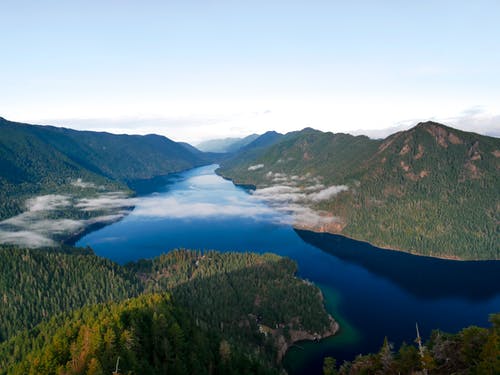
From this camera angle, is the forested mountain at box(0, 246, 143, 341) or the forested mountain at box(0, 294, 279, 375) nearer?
the forested mountain at box(0, 294, 279, 375)

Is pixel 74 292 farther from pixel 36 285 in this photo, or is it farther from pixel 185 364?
pixel 185 364

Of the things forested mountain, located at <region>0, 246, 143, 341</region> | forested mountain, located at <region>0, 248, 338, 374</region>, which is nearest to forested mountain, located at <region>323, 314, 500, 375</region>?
forested mountain, located at <region>0, 248, 338, 374</region>

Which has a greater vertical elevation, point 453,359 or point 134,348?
point 453,359

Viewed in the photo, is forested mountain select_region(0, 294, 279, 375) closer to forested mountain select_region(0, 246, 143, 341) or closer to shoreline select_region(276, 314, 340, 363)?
shoreline select_region(276, 314, 340, 363)

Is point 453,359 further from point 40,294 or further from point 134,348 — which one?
point 40,294

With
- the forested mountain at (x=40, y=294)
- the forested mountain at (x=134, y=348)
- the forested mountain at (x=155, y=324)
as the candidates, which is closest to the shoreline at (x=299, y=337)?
the forested mountain at (x=155, y=324)

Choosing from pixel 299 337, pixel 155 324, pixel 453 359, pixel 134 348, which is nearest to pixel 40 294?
pixel 155 324

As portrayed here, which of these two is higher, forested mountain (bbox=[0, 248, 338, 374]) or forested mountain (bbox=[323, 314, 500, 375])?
forested mountain (bbox=[323, 314, 500, 375])

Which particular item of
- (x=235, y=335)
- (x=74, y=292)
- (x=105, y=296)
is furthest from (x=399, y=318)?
(x=74, y=292)
